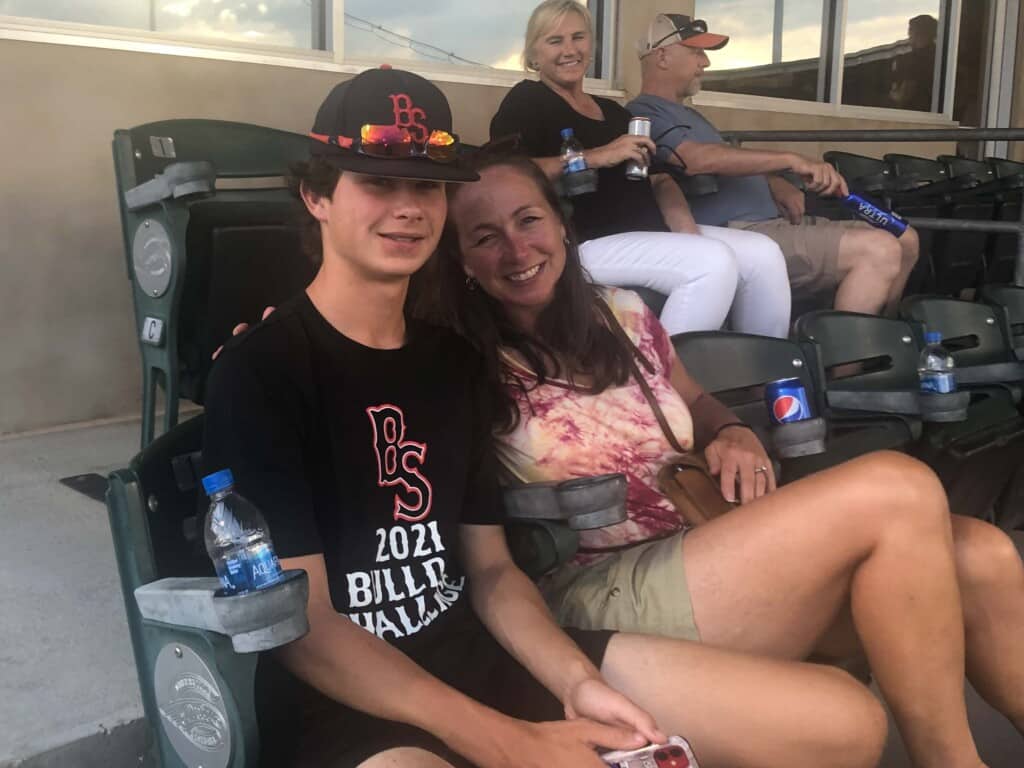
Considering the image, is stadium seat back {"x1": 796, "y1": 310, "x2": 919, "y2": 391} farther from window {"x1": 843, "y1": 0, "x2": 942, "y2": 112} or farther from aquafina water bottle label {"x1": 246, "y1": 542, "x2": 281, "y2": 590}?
window {"x1": 843, "y1": 0, "x2": 942, "y2": 112}

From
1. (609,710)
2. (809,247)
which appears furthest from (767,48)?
(609,710)

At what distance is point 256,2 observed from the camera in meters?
3.83

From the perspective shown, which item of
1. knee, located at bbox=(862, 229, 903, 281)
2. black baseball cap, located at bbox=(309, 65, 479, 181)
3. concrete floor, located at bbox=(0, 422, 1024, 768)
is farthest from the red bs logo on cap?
knee, located at bbox=(862, 229, 903, 281)

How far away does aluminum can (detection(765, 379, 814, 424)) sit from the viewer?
1.95 meters

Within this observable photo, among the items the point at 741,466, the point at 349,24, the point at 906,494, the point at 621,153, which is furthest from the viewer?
the point at 349,24

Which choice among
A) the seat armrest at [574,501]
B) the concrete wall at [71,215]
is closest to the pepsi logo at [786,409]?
the seat armrest at [574,501]

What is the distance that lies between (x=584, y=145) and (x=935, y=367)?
3.97ft

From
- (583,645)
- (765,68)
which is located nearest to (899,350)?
(583,645)

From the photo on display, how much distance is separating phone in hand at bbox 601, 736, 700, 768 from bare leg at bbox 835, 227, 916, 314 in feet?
8.35

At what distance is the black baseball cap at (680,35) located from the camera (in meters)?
3.57

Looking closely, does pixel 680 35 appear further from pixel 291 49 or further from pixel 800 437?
pixel 800 437

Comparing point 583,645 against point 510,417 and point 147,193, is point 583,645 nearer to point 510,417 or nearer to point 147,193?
point 510,417

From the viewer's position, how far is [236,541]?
1149 millimetres

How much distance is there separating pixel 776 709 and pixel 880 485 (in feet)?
1.22
